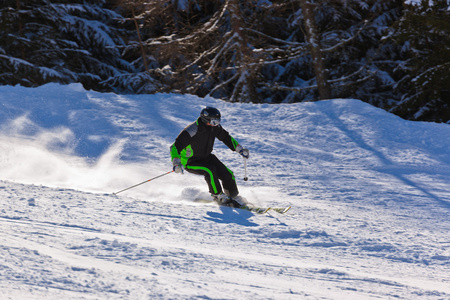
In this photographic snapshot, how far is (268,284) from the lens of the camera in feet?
10.7

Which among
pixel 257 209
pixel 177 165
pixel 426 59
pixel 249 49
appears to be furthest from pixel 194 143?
pixel 426 59

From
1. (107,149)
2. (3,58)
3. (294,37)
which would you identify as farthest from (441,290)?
(3,58)

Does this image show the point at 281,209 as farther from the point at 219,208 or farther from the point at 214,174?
the point at 214,174

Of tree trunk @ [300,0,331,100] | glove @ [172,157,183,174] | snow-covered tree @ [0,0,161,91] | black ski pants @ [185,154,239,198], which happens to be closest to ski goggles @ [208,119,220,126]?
black ski pants @ [185,154,239,198]

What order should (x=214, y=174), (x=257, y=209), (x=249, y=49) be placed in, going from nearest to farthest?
1. (x=257, y=209)
2. (x=214, y=174)
3. (x=249, y=49)

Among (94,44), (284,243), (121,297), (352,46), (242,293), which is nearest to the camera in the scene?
(121,297)

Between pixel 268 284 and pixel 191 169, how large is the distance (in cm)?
305

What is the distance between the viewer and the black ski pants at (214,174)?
5.94 m

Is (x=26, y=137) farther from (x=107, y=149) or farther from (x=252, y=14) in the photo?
(x=252, y=14)

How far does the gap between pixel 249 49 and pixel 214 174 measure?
8575 millimetres

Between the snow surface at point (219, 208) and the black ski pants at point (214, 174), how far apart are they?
269mm

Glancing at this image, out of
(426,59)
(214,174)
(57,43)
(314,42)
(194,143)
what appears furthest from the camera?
(57,43)

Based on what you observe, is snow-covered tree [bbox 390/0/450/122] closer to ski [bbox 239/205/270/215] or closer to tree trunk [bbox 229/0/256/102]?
tree trunk [bbox 229/0/256/102]

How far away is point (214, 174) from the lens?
5.97 meters
